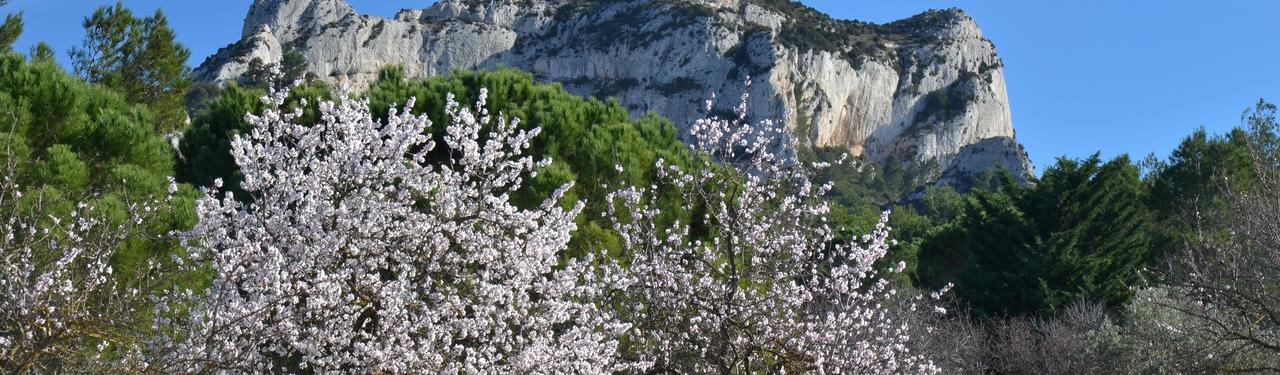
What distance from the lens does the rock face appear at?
89375 millimetres

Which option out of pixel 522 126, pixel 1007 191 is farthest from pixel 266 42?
pixel 522 126

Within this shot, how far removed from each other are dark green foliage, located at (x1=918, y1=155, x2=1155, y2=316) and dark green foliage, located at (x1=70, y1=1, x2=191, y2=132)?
1624cm

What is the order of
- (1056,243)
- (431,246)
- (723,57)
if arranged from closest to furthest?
(431,246), (1056,243), (723,57)

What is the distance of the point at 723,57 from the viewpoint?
91.6 meters

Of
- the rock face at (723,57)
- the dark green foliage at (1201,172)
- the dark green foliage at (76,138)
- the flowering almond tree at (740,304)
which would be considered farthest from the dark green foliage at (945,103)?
the dark green foliage at (76,138)

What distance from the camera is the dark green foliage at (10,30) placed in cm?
1430

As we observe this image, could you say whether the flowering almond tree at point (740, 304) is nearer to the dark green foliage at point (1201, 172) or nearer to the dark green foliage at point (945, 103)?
the dark green foliage at point (1201, 172)

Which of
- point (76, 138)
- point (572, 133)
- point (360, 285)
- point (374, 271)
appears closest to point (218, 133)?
point (76, 138)

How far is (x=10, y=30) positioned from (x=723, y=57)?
262 feet

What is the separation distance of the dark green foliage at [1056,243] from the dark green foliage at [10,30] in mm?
18567

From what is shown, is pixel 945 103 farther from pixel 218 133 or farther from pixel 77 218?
pixel 77 218

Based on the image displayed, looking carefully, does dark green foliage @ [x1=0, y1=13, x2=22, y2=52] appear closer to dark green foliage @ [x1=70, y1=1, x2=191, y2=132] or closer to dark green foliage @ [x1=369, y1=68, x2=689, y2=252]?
dark green foliage @ [x1=70, y1=1, x2=191, y2=132]

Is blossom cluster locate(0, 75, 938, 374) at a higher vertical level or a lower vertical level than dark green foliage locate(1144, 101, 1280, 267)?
lower

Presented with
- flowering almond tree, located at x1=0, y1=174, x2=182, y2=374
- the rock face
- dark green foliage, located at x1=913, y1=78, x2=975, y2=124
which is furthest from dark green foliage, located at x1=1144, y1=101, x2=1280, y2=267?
dark green foliage, located at x1=913, y1=78, x2=975, y2=124
